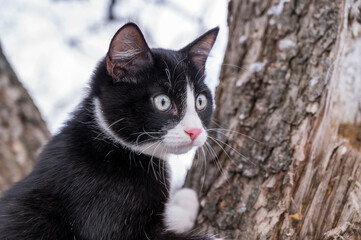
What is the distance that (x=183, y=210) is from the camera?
201 centimetres

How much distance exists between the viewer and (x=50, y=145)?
6.31 feet

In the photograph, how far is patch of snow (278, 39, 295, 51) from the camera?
2.00 m

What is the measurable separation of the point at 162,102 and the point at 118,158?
35cm

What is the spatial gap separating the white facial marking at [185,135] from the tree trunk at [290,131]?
284 millimetres

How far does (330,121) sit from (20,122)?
2242 mm

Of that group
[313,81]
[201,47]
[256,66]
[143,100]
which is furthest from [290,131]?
[143,100]

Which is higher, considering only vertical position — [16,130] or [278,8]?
[278,8]

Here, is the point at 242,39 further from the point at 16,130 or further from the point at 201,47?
the point at 16,130

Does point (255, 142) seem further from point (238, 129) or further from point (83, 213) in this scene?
point (83, 213)

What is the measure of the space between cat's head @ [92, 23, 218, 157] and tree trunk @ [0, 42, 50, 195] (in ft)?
4.00

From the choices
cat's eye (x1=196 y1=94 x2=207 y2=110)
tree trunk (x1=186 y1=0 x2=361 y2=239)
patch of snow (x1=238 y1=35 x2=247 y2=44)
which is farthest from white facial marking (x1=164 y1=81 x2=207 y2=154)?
patch of snow (x1=238 y1=35 x2=247 y2=44)

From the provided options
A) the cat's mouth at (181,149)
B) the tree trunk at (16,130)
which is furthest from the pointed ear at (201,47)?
the tree trunk at (16,130)

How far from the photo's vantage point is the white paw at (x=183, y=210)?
1.93 meters

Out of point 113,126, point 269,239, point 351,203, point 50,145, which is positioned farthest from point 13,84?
point 351,203
